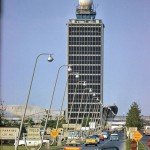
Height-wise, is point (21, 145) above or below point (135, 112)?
below

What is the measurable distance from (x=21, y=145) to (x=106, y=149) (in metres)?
42.2

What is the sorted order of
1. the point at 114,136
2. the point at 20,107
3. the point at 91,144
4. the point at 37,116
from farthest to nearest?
the point at 37,116 < the point at 20,107 < the point at 114,136 < the point at 91,144

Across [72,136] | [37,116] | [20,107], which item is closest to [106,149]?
[72,136]

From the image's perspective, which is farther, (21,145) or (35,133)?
(21,145)

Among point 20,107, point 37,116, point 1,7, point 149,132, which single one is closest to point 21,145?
point 1,7

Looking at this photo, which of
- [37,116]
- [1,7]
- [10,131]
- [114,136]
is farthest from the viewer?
[37,116]

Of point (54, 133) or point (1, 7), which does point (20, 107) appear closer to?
point (54, 133)

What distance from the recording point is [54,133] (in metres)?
55.7

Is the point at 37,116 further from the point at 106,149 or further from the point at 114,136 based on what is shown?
the point at 106,149

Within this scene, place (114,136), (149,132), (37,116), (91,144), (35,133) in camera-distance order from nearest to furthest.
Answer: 1. (35,133)
2. (91,144)
3. (114,136)
4. (149,132)
5. (37,116)

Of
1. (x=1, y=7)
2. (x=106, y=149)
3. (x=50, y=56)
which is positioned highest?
(x=50, y=56)

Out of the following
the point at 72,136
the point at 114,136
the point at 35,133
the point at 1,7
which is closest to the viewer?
the point at 1,7

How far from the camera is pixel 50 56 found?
39.4 meters

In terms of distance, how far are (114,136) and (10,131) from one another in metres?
74.2
